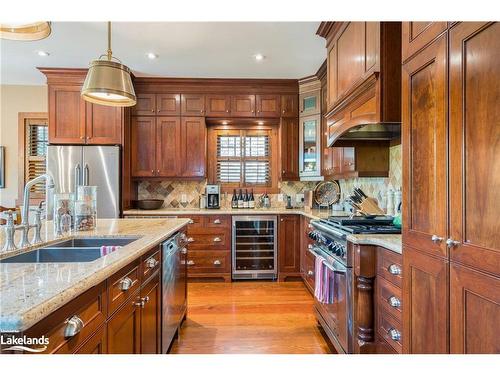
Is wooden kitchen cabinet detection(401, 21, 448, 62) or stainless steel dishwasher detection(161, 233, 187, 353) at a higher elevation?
wooden kitchen cabinet detection(401, 21, 448, 62)

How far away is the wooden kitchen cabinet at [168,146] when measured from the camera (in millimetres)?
4328

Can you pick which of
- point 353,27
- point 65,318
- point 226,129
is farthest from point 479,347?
point 226,129

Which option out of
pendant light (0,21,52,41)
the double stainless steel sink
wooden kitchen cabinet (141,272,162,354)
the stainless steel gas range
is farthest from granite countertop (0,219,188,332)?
the stainless steel gas range

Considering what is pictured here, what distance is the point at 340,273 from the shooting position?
6.86ft

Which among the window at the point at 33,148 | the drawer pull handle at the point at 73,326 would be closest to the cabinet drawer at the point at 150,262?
the drawer pull handle at the point at 73,326

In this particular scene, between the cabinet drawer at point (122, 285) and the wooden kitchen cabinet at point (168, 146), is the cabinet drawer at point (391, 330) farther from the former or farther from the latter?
the wooden kitchen cabinet at point (168, 146)

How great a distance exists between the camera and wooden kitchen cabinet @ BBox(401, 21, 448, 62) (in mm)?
1241

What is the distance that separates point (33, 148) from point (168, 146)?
7.15 feet

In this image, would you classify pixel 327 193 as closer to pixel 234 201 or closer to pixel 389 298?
pixel 234 201

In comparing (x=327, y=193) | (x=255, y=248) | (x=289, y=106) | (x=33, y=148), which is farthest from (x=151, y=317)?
(x=33, y=148)

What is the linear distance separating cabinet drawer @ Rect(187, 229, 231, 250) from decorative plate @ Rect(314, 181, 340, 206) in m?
1.36

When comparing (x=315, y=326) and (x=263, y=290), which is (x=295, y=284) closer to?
(x=263, y=290)

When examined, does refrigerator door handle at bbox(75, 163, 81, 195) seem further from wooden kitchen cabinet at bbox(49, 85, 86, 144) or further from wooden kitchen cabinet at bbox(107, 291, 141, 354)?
wooden kitchen cabinet at bbox(107, 291, 141, 354)

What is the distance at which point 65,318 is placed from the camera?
85 cm
